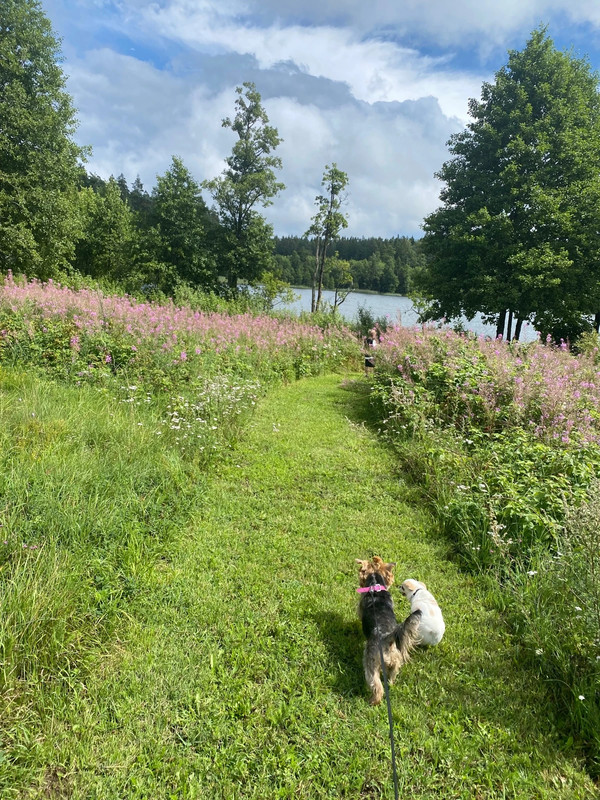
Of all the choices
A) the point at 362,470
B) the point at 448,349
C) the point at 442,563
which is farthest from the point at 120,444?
the point at 448,349

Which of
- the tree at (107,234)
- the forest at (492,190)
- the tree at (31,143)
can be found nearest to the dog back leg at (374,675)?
the forest at (492,190)

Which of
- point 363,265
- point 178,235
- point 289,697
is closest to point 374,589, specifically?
point 289,697

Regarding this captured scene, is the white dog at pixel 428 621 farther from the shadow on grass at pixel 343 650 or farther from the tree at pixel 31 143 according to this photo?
the tree at pixel 31 143

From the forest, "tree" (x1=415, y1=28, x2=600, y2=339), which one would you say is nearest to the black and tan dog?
the forest

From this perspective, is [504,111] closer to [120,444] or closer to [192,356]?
[192,356]

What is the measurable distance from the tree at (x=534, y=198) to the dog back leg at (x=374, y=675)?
573 inches

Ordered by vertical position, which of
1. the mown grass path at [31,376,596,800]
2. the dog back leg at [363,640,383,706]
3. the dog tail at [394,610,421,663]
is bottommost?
the mown grass path at [31,376,596,800]

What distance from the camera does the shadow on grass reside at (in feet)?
7.32

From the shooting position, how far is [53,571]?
2.27 m

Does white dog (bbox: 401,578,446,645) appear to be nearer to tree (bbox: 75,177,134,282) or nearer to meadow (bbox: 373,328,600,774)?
meadow (bbox: 373,328,600,774)

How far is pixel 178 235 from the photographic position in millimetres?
23438

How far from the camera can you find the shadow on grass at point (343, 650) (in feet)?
7.32

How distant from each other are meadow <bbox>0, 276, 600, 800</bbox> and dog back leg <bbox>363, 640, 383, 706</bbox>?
9 cm

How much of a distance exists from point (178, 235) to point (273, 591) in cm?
2476
